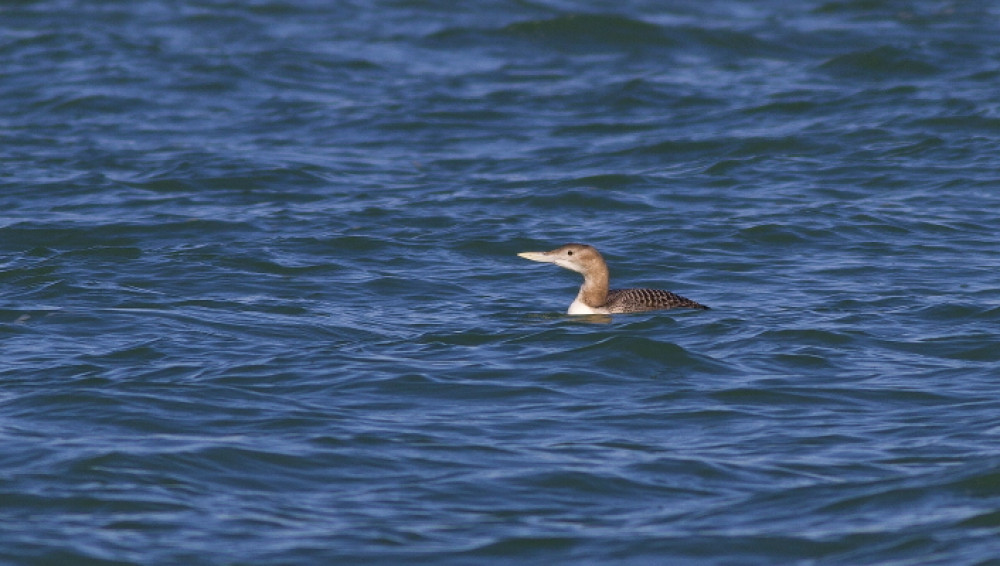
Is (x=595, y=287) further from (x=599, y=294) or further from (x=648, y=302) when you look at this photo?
(x=648, y=302)

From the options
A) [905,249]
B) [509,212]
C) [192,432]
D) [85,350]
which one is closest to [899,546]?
[192,432]

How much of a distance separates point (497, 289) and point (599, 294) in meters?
1.13

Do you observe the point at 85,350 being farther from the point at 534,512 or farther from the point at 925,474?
the point at 925,474

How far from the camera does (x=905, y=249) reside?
1394 cm

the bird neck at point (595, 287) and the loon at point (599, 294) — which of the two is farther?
the bird neck at point (595, 287)

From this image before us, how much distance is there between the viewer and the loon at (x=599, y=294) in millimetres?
11562

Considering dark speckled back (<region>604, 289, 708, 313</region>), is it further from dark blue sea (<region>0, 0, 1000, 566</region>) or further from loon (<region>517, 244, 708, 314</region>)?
dark blue sea (<region>0, 0, 1000, 566</region>)

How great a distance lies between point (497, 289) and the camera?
12734 millimetres

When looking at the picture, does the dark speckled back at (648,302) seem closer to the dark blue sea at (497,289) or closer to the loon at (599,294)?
the loon at (599,294)

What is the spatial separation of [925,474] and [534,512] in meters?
1.99

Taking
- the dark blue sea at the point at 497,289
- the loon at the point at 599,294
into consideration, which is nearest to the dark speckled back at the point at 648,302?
the loon at the point at 599,294

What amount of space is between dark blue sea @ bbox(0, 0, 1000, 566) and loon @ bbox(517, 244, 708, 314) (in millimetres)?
160

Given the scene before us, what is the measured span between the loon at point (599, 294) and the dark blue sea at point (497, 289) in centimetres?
16

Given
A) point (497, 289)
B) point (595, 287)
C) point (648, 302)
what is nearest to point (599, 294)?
point (595, 287)
